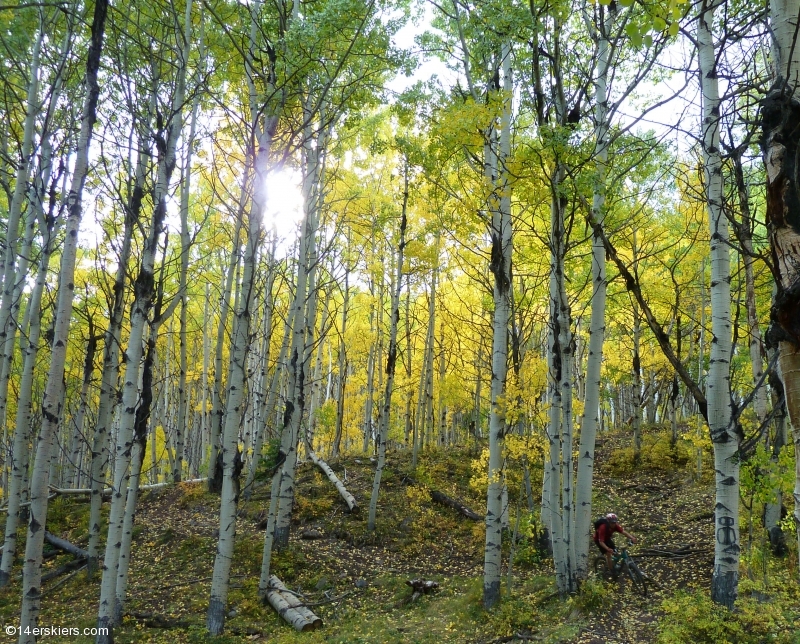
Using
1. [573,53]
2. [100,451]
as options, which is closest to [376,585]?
[100,451]

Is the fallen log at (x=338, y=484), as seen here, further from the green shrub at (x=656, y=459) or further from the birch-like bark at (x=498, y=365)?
the green shrub at (x=656, y=459)

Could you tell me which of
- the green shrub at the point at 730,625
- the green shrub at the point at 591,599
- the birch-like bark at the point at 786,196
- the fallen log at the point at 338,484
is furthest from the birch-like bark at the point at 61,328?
the fallen log at the point at 338,484

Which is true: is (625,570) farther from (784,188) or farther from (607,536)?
(784,188)

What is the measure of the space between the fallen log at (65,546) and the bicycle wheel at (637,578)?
890 cm

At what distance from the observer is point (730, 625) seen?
4258 millimetres

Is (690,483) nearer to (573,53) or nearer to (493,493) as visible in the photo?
(493,493)

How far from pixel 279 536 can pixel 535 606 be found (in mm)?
4762

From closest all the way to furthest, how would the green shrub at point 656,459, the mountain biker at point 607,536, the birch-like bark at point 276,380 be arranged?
Result: the mountain biker at point 607,536 → the birch-like bark at point 276,380 → the green shrub at point 656,459

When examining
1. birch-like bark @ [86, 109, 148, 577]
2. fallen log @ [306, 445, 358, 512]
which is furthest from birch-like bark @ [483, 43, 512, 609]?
fallen log @ [306, 445, 358, 512]

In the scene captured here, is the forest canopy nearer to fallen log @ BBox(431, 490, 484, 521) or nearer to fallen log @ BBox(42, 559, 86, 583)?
fallen log @ BBox(42, 559, 86, 583)

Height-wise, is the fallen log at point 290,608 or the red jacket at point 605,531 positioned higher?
the red jacket at point 605,531

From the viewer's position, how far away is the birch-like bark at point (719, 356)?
14.0 ft

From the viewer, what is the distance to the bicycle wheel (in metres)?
6.61

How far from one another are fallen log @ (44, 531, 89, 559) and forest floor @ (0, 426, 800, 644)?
178mm
